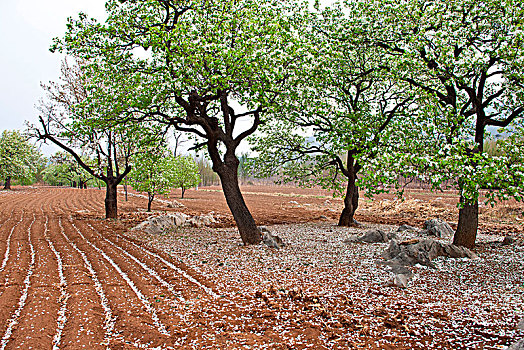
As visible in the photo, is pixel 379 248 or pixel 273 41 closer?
pixel 273 41

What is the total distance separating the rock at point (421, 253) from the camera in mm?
7961

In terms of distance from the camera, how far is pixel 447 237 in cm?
1295

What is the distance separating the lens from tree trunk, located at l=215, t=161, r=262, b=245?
10680 millimetres

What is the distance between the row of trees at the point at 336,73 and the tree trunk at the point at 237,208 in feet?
0.12

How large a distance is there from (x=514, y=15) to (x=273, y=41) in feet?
18.9

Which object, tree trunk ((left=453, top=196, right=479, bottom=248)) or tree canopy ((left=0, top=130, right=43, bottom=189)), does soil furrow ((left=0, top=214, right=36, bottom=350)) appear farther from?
tree canopy ((left=0, top=130, right=43, bottom=189))

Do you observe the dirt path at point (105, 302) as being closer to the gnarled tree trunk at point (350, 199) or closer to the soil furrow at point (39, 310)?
the soil furrow at point (39, 310)

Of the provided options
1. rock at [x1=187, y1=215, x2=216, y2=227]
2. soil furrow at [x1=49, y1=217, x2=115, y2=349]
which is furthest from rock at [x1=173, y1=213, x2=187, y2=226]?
soil furrow at [x1=49, y1=217, x2=115, y2=349]

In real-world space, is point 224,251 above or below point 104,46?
below

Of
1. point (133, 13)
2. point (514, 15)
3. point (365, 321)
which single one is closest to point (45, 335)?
point (365, 321)

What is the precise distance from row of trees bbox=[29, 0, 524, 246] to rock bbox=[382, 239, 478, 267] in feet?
3.72

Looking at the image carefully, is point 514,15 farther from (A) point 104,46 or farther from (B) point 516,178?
(A) point 104,46

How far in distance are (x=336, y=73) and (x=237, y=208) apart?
614cm

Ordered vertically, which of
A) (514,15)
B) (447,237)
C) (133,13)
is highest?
(133,13)
